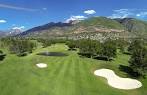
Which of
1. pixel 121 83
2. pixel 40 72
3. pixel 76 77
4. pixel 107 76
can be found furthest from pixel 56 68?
pixel 121 83

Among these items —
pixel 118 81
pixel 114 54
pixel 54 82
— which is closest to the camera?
pixel 54 82

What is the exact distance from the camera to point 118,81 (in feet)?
197

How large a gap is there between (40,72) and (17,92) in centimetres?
1777

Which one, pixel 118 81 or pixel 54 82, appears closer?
pixel 54 82

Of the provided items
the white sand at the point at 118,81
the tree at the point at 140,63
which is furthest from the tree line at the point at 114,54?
the white sand at the point at 118,81

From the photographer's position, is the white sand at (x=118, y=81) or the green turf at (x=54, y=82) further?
the white sand at (x=118, y=81)

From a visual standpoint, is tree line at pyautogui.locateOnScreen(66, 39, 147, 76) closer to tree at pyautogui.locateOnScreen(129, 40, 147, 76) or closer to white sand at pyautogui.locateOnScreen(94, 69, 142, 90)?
tree at pyautogui.locateOnScreen(129, 40, 147, 76)

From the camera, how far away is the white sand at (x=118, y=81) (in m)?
55.4

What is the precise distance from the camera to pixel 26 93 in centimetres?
4606

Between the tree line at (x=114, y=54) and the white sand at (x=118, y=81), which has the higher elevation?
the tree line at (x=114, y=54)

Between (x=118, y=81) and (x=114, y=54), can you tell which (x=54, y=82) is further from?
(x=114, y=54)

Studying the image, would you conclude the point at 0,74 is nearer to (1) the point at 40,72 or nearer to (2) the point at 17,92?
(1) the point at 40,72

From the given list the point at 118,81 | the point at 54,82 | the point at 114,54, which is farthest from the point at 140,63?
the point at 114,54

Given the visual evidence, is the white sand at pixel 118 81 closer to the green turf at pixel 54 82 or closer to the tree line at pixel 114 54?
the green turf at pixel 54 82
